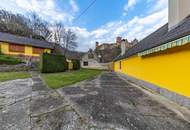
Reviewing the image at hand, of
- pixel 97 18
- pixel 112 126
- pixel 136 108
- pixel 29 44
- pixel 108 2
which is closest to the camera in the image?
pixel 112 126

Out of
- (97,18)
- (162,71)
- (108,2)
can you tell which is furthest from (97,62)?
(162,71)

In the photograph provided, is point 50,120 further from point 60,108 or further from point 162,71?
point 162,71

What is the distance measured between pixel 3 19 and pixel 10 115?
43656 millimetres

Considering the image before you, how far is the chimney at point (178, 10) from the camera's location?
6.29m

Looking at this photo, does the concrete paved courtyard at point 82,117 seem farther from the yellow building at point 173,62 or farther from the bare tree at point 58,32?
the bare tree at point 58,32

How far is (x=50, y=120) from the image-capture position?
3184 millimetres

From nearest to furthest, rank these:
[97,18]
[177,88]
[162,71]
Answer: [177,88] < [162,71] < [97,18]

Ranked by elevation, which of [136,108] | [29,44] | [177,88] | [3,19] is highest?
[3,19]

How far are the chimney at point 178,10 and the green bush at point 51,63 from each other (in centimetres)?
1468

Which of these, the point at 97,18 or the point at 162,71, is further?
the point at 97,18

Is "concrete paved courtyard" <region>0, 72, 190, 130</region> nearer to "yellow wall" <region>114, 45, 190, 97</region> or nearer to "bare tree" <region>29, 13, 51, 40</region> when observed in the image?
"yellow wall" <region>114, 45, 190, 97</region>

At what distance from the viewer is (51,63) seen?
663 inches

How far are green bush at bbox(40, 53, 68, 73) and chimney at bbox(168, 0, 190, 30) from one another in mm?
14680

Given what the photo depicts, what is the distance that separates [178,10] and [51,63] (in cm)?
1523
